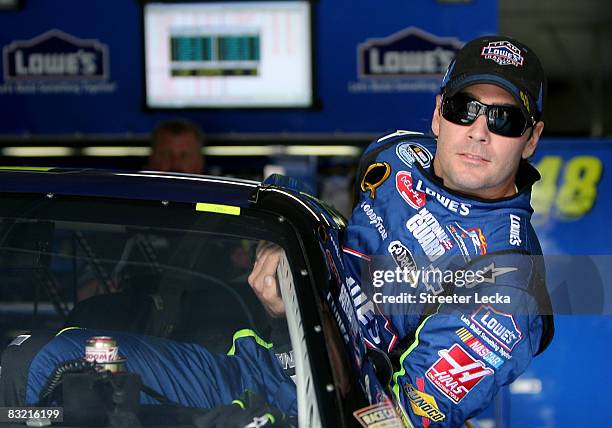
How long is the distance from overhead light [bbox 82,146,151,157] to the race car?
9.66 ft

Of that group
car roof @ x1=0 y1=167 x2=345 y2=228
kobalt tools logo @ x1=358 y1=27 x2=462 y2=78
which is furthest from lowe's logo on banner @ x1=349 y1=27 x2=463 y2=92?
car roof @ x1=0 y1=167 x2=345 y2=228

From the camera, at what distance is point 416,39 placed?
5.29 metres

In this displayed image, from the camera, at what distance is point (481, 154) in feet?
8.22

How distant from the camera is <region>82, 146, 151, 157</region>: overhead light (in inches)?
213

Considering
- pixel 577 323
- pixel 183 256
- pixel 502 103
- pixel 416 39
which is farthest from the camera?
pixel 416 39

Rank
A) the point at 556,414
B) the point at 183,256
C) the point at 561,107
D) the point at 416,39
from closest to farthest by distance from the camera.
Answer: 1. the point at 183,256
2. the point at 556,414
3. the point at 416,39
4. the point at 561,107

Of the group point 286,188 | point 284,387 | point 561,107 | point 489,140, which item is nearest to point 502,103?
point 489,140

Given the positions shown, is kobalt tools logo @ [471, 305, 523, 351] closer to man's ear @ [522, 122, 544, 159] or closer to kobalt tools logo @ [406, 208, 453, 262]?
kobalt tools logo @ [406, 208, 453, 262]

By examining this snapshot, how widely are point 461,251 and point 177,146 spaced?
2920mm

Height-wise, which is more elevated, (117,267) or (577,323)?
(117,267)

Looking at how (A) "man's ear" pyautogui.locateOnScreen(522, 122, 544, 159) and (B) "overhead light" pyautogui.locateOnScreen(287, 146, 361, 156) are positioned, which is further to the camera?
(B) "overhead light" pyautogui.locateOnScreen(287, 146, 361, 156)

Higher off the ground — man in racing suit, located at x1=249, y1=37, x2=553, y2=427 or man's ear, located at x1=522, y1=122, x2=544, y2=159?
man's ear, located at x1=522, y1=122, x2=544, y2=159

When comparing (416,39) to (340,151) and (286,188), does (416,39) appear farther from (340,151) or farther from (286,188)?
(286,188)

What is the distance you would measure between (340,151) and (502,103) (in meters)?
2.86
